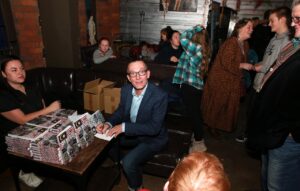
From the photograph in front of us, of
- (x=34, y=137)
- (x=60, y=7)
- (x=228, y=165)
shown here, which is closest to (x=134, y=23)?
(x=60, y=7)

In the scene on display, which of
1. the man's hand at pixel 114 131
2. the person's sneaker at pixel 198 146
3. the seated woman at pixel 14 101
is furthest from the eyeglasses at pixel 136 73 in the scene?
the person's sneaker at pixel 198 146

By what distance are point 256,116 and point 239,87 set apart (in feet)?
5.70

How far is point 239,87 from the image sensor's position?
3531mm

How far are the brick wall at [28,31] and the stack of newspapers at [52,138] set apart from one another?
2.41 meters

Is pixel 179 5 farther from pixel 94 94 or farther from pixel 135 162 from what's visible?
pixel 135 162

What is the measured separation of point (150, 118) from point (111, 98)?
1473 millimetres

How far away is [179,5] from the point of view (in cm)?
707

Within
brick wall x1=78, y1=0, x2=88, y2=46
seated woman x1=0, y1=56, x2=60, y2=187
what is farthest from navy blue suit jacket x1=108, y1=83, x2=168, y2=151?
brick wall x1=78, y1=0, x2=88, y2=46

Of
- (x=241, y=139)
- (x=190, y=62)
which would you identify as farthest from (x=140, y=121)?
(x=241, y=139)

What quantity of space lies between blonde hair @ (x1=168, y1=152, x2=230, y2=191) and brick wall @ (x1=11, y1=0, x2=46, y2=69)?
12.9 feet

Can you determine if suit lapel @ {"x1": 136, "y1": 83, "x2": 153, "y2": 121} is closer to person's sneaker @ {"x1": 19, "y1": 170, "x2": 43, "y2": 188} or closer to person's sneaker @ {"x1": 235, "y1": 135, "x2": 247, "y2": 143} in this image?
person's sneaker @ {"x1": 19, "y1": 170, "x2": 43, "y2": 188}

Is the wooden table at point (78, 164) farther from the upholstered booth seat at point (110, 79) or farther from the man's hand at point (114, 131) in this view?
the upholstered booth seat at point (110, 79)

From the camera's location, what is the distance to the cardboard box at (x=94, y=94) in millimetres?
3764

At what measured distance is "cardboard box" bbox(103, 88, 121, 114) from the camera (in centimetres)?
369
